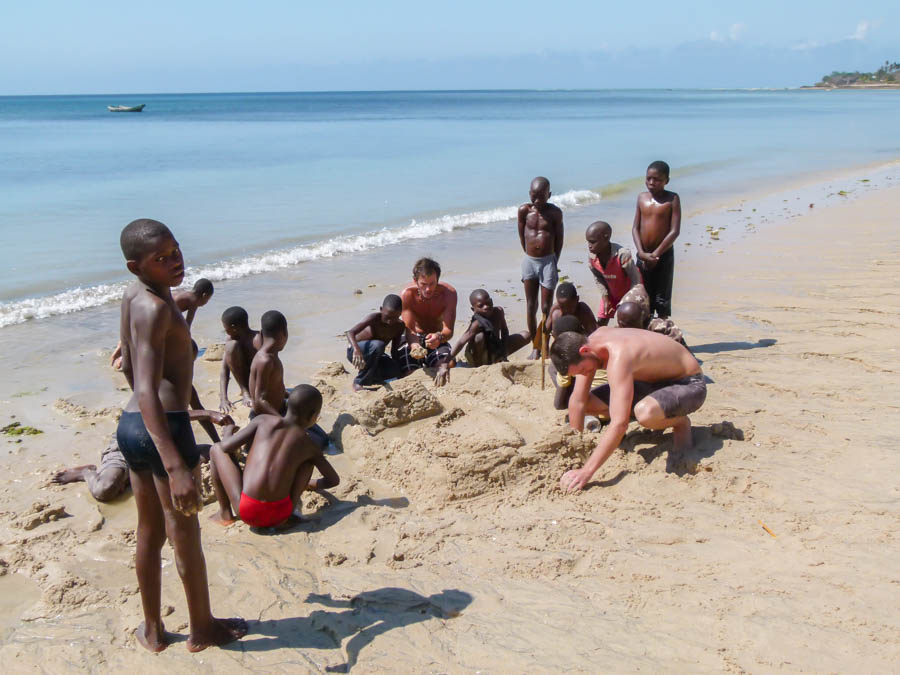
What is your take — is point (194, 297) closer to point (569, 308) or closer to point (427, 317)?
point (427, 317)

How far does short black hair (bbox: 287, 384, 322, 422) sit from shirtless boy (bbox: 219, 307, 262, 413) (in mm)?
1321

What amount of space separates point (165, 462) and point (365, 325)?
362cm

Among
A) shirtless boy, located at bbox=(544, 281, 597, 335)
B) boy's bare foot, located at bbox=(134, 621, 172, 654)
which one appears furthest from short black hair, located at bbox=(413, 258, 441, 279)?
boy's bare foot, located at bbox=(134, 621, 172, 654)

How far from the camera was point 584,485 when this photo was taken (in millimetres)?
3926

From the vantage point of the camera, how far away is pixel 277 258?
11031 millimetres

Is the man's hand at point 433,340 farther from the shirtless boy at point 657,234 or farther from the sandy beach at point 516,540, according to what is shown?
the shirtless boy at point 657,234

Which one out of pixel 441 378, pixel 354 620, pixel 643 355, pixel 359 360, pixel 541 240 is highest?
pixel 541 240

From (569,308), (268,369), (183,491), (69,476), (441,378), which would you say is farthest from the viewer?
(441,378)

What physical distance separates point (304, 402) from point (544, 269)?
3522 mm

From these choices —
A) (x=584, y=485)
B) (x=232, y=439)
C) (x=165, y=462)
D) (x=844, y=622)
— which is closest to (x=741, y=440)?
(x=584, y=485)

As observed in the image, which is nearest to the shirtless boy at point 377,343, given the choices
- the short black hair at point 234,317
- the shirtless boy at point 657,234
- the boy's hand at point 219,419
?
the short black hair at point 234,317

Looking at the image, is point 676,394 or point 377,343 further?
point 377,343

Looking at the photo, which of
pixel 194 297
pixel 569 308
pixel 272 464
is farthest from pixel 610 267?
pixel 272 464

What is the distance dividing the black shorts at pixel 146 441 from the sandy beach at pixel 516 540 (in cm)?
78
